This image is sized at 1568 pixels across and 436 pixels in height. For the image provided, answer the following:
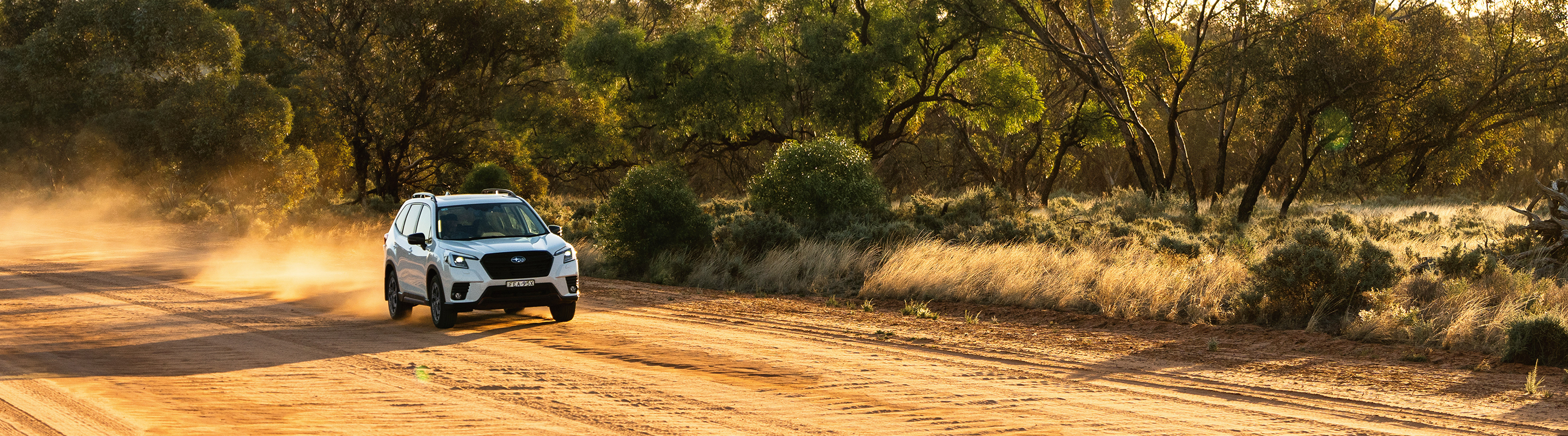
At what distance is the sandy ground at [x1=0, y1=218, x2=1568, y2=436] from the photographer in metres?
7.65

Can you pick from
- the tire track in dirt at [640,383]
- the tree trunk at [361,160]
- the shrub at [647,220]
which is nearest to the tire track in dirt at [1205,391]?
the tire track in dirt at [640,383]

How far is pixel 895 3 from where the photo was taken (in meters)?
31.8

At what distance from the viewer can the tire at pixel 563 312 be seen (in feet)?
42.0

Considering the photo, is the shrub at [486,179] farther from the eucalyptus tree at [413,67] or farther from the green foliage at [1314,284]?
the green foliage at [1314,284]

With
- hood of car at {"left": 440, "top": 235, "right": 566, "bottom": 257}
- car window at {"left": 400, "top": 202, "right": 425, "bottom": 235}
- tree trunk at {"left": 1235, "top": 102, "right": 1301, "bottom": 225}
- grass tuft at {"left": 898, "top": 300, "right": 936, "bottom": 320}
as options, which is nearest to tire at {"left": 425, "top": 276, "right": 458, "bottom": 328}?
hood of car at {"left": 440, "top": 235, "right": 566, "bottom": 257}

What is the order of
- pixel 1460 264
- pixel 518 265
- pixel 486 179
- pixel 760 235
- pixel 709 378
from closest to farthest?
pixel 709 378, pixel 518 265, pixel 1460 264, pixel 760 235, pixel 486 179

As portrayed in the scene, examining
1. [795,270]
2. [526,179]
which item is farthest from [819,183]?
[526,179]

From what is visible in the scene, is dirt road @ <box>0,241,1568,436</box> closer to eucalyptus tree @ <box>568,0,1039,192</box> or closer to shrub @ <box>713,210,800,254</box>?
shrub @ <box>713,210,800,254</box>

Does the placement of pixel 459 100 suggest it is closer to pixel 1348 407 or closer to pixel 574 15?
pixel 574 15

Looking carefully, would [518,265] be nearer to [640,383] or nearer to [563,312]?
[563,312]

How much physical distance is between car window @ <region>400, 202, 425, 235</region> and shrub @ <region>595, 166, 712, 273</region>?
20.9 feet

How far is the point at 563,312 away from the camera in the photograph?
1284cm

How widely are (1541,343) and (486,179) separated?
25.8 meters

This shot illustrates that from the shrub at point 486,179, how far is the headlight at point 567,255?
61.8 ft
